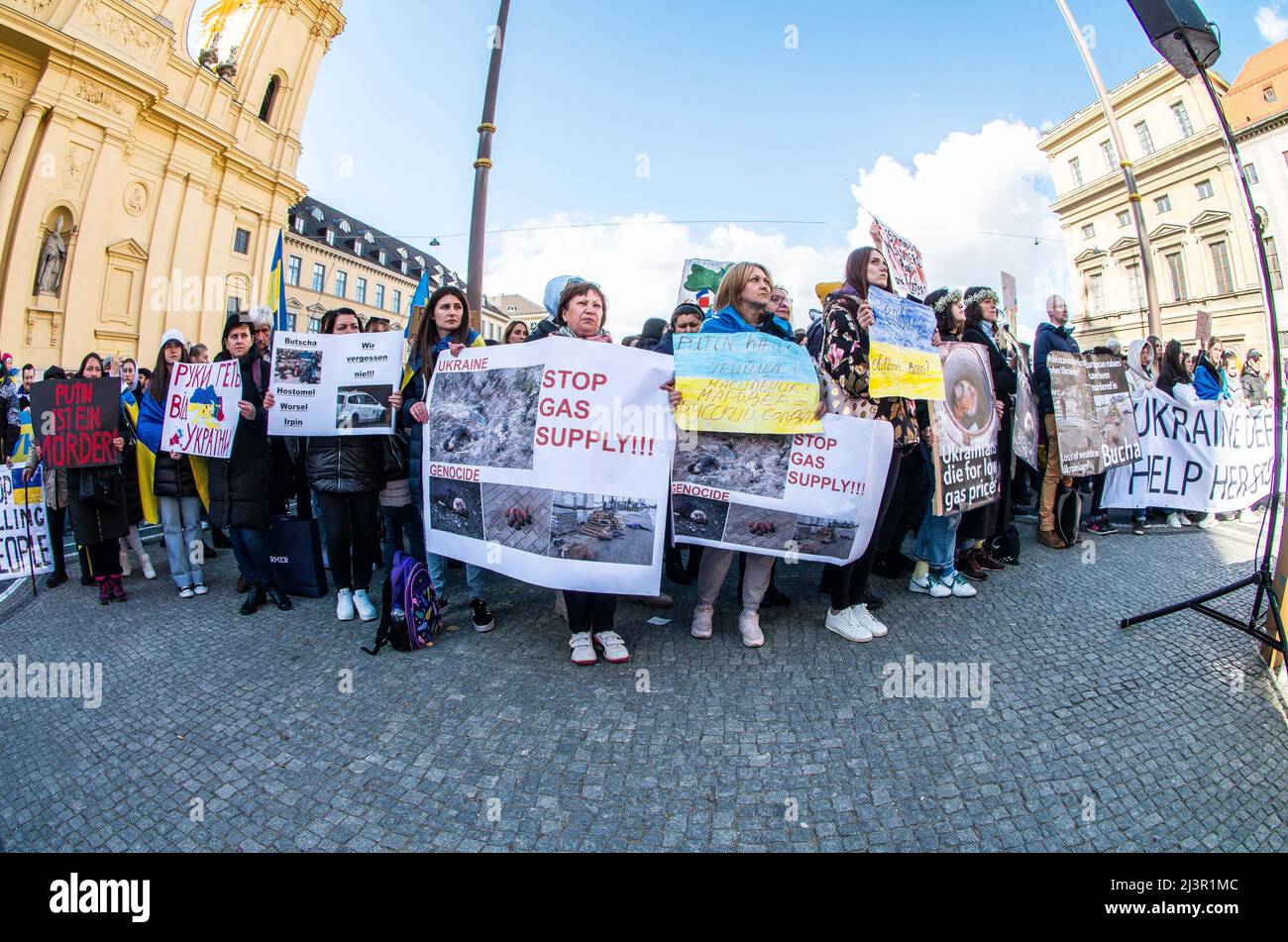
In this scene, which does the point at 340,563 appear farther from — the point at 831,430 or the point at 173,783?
the point at 831,430

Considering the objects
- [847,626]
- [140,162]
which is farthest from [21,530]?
[140,162]

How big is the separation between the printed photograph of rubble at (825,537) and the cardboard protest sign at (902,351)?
0.87 m

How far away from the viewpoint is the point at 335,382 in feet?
13.4

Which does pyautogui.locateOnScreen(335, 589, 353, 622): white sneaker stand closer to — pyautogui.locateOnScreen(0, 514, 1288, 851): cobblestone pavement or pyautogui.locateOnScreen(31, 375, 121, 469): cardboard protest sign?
pyautogui.locateOnScreen(0, 514, 1288, 851): cobblestone pavement

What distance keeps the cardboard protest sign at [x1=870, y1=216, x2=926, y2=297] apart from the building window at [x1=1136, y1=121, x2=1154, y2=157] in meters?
50.5

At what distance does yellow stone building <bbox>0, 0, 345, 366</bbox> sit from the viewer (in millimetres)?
21000

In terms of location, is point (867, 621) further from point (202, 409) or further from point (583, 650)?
point (202, 409)

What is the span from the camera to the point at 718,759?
2420mm

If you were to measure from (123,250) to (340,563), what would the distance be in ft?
98.7

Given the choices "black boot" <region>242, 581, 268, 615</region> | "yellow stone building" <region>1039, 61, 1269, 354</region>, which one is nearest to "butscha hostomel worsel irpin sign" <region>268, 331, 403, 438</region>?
"black boot" <region>242, 581, 268, 615</region>

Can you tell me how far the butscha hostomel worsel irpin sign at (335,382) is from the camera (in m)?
4.02

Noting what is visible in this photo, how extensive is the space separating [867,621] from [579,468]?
7.01 feet
